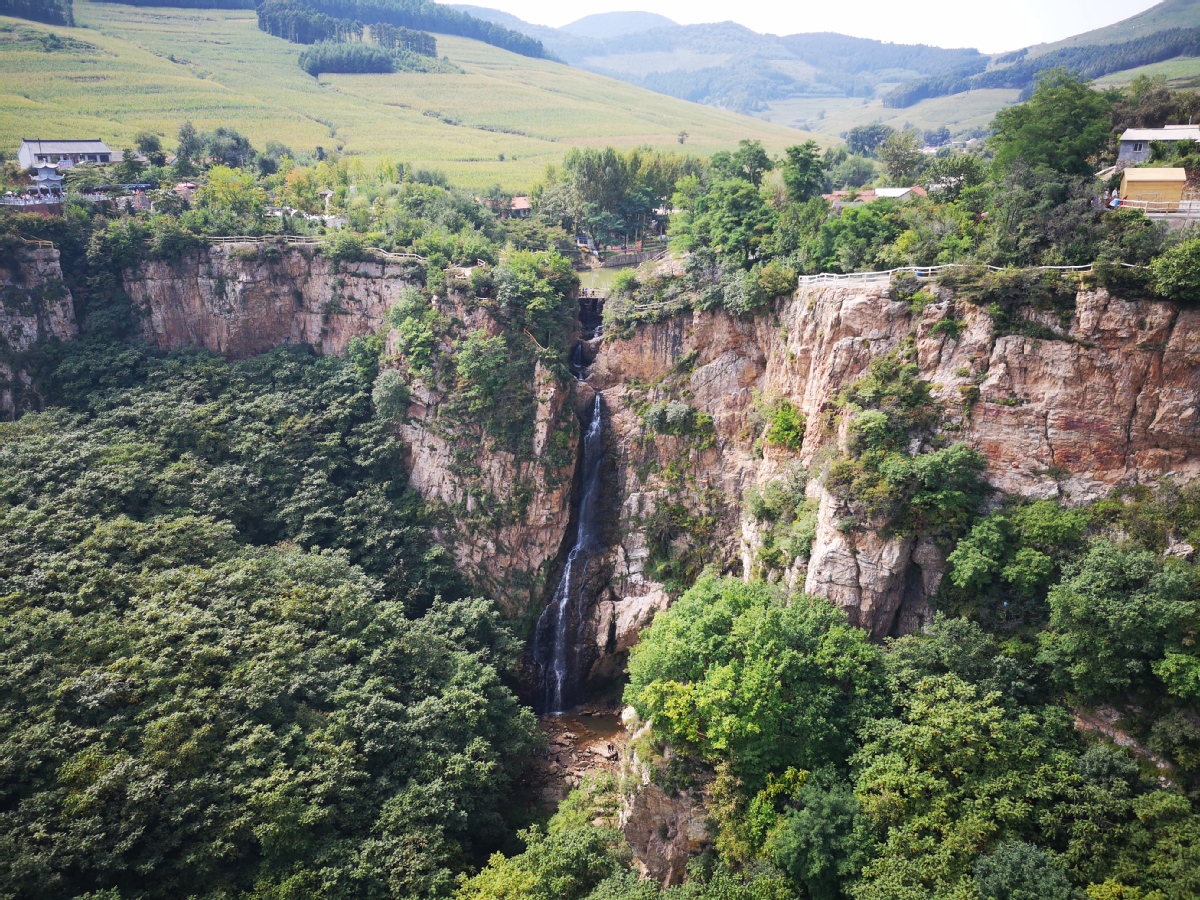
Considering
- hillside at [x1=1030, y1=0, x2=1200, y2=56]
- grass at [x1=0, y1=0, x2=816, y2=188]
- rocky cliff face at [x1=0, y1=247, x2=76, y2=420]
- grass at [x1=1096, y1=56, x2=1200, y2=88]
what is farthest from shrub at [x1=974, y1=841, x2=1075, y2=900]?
hillside at [x1=1030, y1=0, x2=1200, y2=56]

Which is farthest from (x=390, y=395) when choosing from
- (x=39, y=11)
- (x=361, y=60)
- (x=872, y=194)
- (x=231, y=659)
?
(x=361, y=60)

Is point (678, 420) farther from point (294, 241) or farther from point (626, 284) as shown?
point (294, 241)

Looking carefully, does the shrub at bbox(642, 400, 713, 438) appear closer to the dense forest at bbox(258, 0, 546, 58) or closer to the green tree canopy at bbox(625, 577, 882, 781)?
the green tree canopy at bbox(625, 577, 882, 781)

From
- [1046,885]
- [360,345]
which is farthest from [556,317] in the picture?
[1046,885]

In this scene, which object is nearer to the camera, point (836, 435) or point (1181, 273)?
point (1181, 273)

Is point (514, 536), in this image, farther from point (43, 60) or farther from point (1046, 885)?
point (43, 60)
